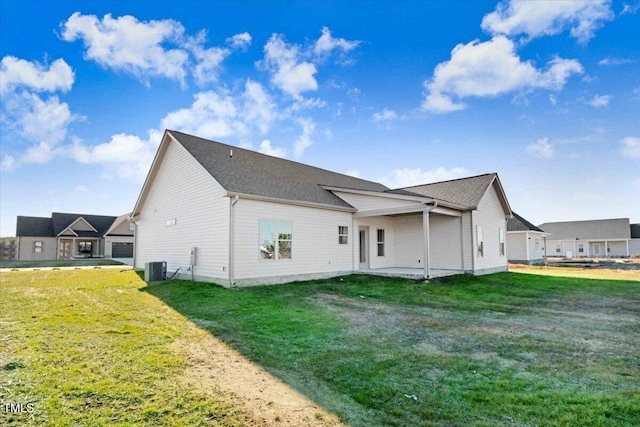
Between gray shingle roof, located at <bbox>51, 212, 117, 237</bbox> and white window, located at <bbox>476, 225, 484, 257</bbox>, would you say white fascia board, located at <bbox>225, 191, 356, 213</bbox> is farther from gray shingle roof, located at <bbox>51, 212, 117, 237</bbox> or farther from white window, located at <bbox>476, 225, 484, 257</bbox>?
gray shingle roof, located at <bbox>51, 212, 117, 237</bbox>

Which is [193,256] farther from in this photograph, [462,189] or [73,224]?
[73,224]

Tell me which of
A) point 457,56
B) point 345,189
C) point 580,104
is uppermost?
point 457,56

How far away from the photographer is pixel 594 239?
47156 millimetres

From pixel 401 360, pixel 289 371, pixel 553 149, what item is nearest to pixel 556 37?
pixel 553 149

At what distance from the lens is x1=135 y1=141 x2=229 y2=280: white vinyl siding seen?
12.3 m

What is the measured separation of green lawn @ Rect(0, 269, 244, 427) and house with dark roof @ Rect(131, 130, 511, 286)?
449cm

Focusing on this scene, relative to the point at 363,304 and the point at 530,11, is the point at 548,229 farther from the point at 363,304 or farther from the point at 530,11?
the point at 363,304

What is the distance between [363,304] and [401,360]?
4.67 m

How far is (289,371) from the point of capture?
461 cm

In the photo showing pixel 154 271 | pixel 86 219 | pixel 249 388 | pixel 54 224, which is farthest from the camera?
pixel 86 219

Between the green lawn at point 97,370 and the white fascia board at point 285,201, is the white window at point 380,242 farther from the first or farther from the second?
the green lawn at point 97,370

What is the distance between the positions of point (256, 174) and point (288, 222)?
272cm
